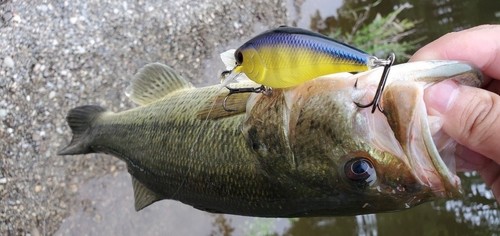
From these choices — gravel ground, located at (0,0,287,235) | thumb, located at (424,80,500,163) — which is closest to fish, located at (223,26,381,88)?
thumb, located at (424,80,500,163)

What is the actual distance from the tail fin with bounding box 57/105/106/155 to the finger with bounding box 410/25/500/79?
5.84 feet

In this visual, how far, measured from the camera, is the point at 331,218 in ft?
17.3

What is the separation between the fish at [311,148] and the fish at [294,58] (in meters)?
0.09

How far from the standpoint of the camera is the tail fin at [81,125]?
3080mm

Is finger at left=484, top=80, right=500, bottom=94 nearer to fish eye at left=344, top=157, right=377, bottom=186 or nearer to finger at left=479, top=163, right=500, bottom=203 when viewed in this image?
finger at left=479, top=163, right=500, bottom=203

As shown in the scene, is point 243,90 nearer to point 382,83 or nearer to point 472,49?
point 382,83

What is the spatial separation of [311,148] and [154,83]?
131cm

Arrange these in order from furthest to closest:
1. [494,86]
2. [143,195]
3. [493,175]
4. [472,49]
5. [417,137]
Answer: [143,195] → [493,175] → [494,86] → [472,49] → [417,137]

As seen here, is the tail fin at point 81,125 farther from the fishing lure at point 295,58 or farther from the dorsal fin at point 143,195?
the fishing lure at point 295,58

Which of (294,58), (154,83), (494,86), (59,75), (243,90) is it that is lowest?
(59,75)

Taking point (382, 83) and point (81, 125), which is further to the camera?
point (81, 125)

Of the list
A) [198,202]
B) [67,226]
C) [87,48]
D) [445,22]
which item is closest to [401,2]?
[445,22]

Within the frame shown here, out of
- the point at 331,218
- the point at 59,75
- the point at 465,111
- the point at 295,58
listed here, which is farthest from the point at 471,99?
the point at 331,218

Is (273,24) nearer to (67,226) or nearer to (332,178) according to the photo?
(67,226)
